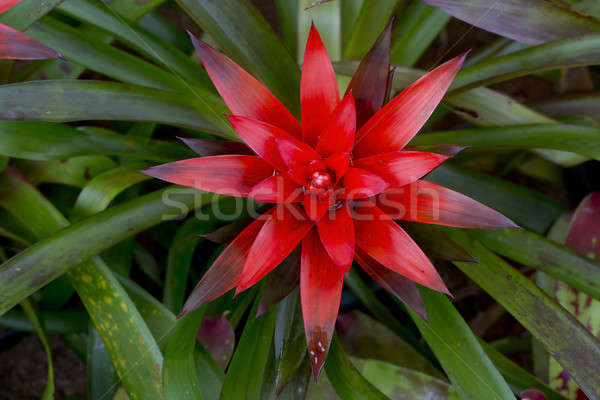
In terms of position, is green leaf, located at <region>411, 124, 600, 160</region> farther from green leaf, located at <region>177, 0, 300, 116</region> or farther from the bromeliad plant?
green leaf, located at <region>177, 0, 300, 116</region>

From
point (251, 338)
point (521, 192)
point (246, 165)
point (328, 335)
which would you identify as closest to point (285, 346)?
point (251, 338)

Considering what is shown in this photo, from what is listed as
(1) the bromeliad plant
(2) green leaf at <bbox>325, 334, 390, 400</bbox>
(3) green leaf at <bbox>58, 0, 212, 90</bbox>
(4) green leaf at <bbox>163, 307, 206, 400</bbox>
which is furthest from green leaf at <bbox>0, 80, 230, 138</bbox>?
(2) green leaf at <bbox>325, 334, 390, 400</bbox>

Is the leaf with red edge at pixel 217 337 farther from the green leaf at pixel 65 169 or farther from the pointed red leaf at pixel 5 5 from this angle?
the pointed red leaf at pixel 5 5

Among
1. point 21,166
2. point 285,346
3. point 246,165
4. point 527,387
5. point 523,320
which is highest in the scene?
point 21,166

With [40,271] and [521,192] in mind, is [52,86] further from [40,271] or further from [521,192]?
[521,192]

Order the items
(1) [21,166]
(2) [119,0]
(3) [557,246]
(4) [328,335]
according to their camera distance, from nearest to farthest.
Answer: (4) [328,335] → (3) [557,246] → (2) [119,0] → (1) [21,166]

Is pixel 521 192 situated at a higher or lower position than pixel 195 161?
lower
